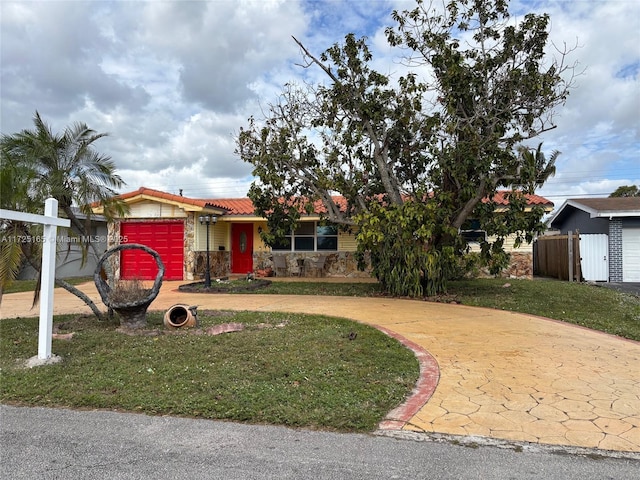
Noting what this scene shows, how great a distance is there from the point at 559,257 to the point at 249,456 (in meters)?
16.2

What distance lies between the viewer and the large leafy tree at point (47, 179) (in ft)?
21.1

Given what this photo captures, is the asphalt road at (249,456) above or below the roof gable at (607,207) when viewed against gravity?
below

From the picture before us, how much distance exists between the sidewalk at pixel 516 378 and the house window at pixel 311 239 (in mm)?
8277

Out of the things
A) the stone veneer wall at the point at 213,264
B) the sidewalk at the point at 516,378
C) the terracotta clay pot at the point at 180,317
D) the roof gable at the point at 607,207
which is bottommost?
the sidewalk at the point at 516,378

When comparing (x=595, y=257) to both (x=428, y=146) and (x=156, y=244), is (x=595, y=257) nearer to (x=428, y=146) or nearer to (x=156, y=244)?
(x=428, y=146)

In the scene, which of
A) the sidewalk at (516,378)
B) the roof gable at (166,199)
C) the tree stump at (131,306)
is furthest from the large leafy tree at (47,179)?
the roof gable at (166,199)

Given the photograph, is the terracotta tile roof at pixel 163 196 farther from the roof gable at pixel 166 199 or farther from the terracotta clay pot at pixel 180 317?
the terracotta clay pot at pixel 180 317

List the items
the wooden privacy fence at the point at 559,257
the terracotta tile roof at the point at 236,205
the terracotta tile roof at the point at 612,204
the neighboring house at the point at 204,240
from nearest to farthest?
the wooden privacy fence at the point at 559,257, the terracotta tile roof at the point at 612,204, the neighboring house at the point at 204,240, the terracotta tile roof at the point at 236,205

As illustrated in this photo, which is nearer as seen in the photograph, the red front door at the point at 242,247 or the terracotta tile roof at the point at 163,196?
the terracotta tile roof at the point at 163,196

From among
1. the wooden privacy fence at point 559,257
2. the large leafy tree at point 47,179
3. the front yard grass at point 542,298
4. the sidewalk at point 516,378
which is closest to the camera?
the sidewalk at point 516,378

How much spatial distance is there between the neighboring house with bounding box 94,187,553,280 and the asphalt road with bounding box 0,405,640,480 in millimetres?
11584

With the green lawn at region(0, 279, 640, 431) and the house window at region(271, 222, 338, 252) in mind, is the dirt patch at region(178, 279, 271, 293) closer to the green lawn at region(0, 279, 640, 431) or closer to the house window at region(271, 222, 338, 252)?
the house window at region(271, 222, 338, 252)

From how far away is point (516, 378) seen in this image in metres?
4.86

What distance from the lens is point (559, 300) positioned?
10.5 meters
